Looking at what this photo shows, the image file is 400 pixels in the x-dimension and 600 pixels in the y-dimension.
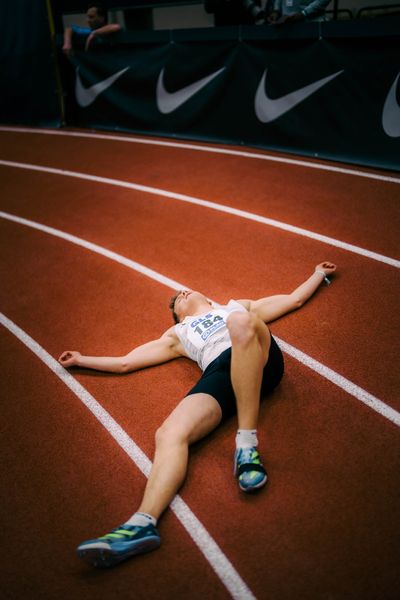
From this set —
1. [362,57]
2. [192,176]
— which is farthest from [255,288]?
[362,57]

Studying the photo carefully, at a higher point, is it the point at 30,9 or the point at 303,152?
the point at 30,9

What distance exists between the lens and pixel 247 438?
269cm

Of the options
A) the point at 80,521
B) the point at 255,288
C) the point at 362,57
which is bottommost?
the point at 80,521

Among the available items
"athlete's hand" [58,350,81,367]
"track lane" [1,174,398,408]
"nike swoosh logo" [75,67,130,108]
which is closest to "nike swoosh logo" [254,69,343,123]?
"track lane" [1,174,398,408]

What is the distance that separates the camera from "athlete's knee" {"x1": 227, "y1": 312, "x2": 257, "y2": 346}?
2809mm

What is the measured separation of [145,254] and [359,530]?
3468 millimetres

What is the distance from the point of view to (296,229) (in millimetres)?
5129

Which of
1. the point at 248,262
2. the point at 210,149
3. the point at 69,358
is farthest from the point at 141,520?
the point at 210,149

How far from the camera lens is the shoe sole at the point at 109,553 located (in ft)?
7.23

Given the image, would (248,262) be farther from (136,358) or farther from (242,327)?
(242,327)

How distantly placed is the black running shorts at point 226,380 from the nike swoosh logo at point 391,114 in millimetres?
4010

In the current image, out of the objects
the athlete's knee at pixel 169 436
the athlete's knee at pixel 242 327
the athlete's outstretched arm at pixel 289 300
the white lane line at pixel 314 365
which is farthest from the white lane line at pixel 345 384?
the athlete's knee at pixel 169 436

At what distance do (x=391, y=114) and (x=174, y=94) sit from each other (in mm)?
3730

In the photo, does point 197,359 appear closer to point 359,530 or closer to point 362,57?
point 359,530
